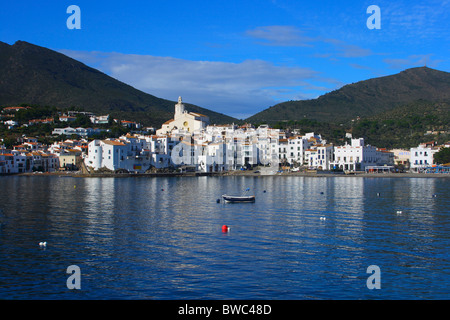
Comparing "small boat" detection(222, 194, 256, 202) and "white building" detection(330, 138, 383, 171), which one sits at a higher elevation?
"white building" detection(330, 138, 383, 171)

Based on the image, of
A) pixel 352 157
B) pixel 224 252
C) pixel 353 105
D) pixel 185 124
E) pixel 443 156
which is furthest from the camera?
pixel 353 105

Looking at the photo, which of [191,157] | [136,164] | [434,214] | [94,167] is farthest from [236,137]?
[434,214]

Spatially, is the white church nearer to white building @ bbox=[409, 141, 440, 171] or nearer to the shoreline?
the shoreline

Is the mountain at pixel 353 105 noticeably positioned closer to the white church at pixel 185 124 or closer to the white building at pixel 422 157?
the white church at pixel 185 124

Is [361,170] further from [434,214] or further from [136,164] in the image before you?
[434,214]

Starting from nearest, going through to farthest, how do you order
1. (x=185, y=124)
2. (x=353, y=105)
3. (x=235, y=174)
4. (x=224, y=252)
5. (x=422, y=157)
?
(x=224, y=252) → (x=235, y=174) → (x=422, y=157) → (x=185, y=124) → (x=353, y=105)

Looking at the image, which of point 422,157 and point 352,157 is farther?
point 422,157

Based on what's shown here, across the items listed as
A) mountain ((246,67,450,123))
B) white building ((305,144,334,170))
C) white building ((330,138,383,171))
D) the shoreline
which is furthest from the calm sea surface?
mountain ((246,67,450,123))

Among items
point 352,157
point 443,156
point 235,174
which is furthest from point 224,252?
point 443,156

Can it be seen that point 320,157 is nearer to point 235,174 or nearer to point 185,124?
point 235,174

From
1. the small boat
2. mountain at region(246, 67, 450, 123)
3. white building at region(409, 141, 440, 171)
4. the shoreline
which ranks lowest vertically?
the small boat
